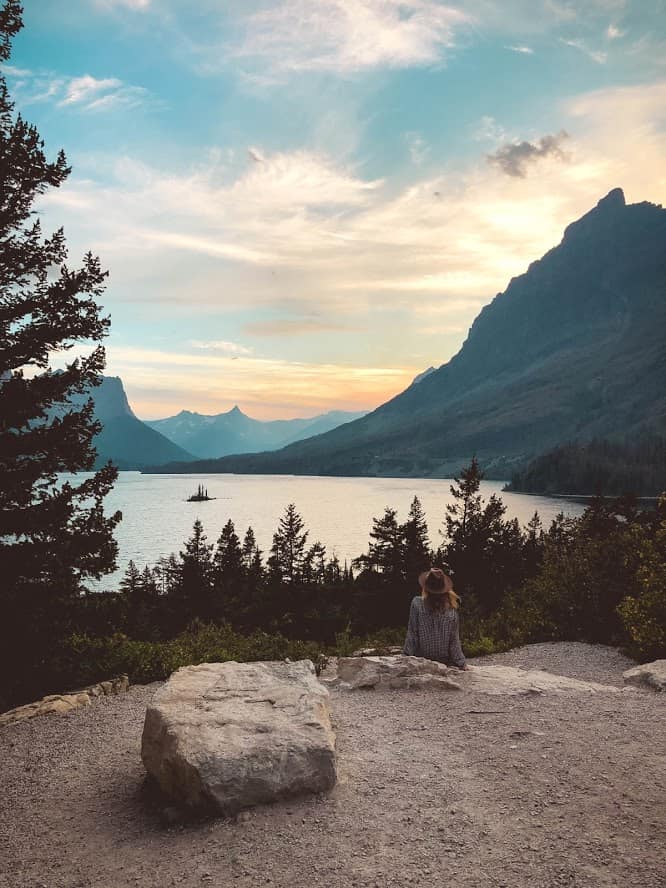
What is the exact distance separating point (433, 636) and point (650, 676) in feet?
13.5

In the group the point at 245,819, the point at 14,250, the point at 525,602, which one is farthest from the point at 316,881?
the point at 525,602

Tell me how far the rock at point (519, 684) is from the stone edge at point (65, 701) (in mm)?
6376

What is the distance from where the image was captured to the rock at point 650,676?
11242 mm

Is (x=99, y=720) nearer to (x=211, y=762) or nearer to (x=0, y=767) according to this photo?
(x=0, y=767)

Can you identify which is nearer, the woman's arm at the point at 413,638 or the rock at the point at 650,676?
the rock at the point at 650,676

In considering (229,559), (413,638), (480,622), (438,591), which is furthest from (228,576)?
(438,591)

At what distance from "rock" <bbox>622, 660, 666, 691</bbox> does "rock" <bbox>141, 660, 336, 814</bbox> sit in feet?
22.7

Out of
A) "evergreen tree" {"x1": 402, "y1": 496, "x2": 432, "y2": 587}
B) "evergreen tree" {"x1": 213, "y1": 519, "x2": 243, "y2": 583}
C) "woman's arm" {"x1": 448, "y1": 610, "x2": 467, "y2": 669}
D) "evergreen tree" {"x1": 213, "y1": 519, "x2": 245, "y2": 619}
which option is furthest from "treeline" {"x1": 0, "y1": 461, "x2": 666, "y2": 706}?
"evergreen tree" {"x1": 213, "y1": 519, "x2": 243, "y2": 583}

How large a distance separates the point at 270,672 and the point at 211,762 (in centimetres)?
287

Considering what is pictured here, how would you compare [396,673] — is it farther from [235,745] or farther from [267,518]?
[267,518]

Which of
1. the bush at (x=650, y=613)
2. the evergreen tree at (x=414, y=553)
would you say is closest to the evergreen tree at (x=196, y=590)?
the evergreen tree at (x=414, y=553)

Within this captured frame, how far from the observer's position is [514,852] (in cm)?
539

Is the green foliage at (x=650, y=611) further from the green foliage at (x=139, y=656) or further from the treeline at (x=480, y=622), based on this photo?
the green foliage at (x=139, y=656)

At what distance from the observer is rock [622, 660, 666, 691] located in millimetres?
11242
